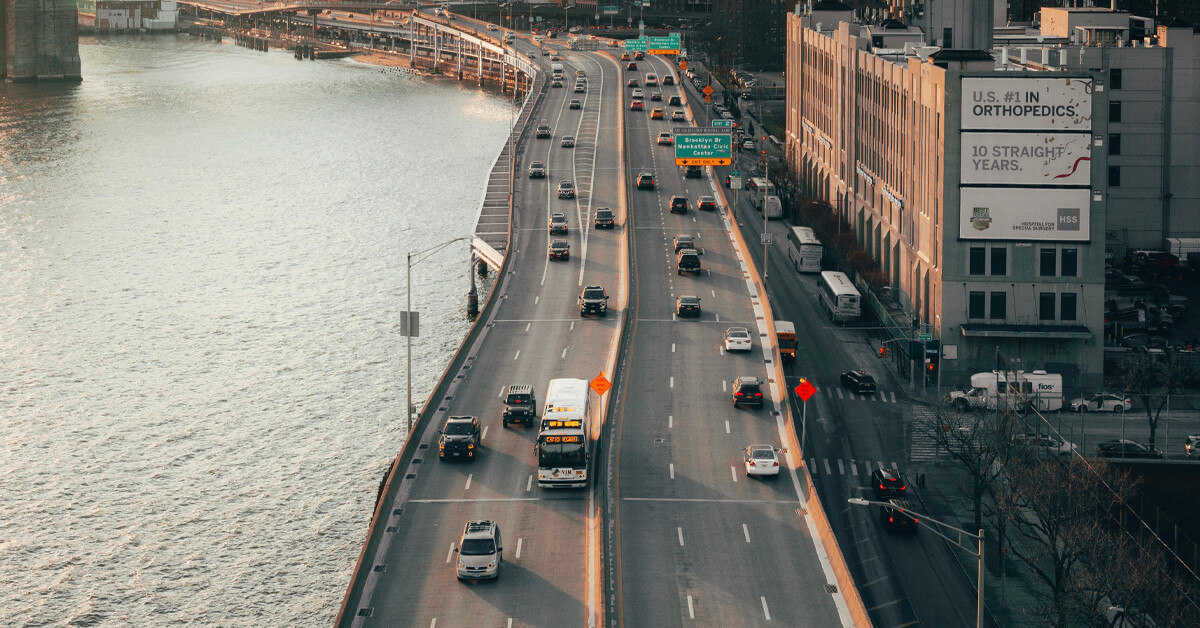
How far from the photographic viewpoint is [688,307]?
96.9m

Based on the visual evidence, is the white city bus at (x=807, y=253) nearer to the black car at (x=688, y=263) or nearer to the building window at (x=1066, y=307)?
the black car at (x=688, y=263)

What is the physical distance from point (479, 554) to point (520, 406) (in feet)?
61.2

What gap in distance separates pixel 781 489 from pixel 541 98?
136959 mm

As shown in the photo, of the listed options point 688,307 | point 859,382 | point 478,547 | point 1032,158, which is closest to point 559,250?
point 688,307

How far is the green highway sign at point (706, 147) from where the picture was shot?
424ft

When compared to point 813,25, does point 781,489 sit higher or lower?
lower

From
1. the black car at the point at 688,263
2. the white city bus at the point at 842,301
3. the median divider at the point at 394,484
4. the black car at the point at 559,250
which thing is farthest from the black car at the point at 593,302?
the white city bus at the point at 842,301

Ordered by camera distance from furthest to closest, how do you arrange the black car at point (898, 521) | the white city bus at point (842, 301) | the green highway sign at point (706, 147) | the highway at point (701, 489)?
1. the green highway sign at point (706, 147)
2. the white city bus at point (842, 301)
3. the black car at point (898, 521)
4. the highway at point (701, 489)

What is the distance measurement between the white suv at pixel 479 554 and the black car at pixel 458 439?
37.4ft

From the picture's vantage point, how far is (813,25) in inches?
6206

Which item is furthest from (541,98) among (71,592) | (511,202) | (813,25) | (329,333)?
(71,592)

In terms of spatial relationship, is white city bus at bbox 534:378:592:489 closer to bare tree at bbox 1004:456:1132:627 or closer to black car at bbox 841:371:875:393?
bare tree at bbox 1004:456:1132:627

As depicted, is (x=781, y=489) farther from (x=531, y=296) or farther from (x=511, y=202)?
(x=511, y=202)

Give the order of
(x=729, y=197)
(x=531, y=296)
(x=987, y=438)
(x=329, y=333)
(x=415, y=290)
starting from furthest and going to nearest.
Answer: (x=729, y=197) → (x=415, y=290) → (x=329, y=333) → (x=531, y=296) → (x=987, y=438)
